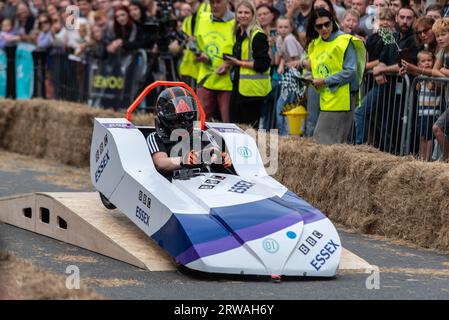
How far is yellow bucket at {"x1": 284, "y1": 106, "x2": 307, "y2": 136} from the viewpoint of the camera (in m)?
14.3

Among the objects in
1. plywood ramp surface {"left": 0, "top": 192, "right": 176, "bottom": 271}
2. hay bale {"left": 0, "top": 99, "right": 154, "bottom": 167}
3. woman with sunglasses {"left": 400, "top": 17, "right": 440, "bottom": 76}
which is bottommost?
hay bale {"left": 0, "top": 99, "right": 154, "bottom": 167}

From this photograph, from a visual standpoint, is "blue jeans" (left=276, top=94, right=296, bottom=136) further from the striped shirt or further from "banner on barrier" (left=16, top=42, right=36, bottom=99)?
Result: "banner on barrier" (left=16, top=42, right=36, bottom=99)

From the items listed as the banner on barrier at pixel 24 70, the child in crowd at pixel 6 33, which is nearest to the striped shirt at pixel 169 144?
the banner on barrier at pixel 24 70

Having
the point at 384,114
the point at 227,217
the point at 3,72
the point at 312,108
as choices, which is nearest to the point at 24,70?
the point at 3,72

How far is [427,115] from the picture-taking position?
40.7 ft

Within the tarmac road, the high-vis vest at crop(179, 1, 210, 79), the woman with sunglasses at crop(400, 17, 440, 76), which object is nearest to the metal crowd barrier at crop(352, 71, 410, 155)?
the woman with sunglasses at crop(400, 17, 440, 76)

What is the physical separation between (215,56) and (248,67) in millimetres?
876

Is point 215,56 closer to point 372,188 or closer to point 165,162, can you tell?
point 372,188

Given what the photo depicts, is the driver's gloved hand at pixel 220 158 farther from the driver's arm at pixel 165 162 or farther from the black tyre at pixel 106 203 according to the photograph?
the black tyre at pixel 106 203

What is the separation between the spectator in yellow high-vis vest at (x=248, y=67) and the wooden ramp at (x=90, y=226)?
133 inches

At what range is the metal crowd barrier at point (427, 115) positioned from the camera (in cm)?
1216

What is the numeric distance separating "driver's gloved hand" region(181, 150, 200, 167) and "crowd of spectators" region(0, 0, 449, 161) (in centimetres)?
317
